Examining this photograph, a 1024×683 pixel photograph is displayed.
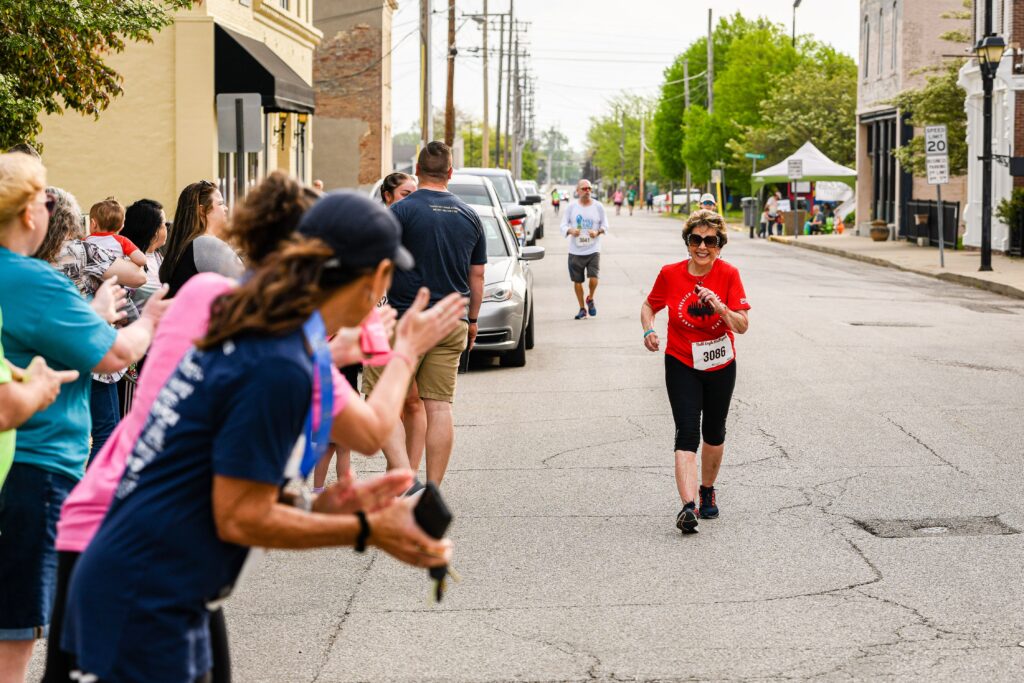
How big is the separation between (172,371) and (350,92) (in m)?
52.1

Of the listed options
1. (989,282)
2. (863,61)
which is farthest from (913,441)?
(863,61)

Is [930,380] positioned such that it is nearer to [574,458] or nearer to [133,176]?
[574,458]

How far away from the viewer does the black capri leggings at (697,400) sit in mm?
7445

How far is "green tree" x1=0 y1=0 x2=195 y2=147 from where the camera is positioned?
12.0 m

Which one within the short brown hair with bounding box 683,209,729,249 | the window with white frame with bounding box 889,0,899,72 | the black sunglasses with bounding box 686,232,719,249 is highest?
the window with white frame with bounding box 889,0,899,72

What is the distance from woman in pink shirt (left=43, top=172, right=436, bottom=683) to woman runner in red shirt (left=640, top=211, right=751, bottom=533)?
4.34 metres

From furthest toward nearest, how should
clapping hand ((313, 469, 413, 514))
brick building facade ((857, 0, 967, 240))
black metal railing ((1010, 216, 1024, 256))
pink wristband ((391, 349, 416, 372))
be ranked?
brick building facade ((857, 0, 967, 240))
black metal railing ((1010, 216, 1024, 256))
pink wristband ((391, 349, 416, 372))
clapping hand ((313, 469, 413, 514))

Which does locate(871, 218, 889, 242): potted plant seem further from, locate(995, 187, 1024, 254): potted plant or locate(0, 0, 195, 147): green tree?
locate(0, 0, 195, 147): green tree

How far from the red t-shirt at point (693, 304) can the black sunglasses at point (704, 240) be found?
4.5 inches

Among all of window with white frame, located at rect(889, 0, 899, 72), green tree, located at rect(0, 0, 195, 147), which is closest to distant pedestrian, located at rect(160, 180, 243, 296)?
green tree, located at rect(0, 0, 195, 147)

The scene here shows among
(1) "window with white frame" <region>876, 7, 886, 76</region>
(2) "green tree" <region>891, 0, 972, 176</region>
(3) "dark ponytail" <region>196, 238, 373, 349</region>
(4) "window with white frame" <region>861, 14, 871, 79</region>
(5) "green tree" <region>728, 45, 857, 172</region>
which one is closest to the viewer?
(3) "dark ponytail" <region>196, 238, 373, 349</region>

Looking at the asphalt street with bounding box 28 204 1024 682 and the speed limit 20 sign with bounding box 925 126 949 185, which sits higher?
the speed limit 20 sign with bounding box 925 126 949 185

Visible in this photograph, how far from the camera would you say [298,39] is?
32281 millimetres

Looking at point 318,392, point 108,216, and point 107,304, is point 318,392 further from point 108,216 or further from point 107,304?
point 108,216
